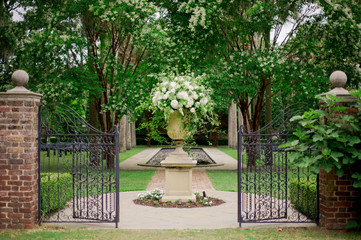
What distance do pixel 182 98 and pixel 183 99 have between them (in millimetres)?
38

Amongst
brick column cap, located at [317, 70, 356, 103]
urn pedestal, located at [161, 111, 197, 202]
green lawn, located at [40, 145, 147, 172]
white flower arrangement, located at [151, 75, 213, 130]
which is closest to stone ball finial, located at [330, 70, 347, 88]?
brick column cap, located at [317, 70, 356, 103]

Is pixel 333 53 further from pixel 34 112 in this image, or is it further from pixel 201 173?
pixel 34 112

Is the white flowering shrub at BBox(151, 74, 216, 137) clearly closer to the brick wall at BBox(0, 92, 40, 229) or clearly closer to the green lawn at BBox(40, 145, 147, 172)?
the green lawn at BBox(40, 145, 147, 172)

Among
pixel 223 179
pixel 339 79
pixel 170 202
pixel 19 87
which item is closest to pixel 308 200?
pixel 339 79

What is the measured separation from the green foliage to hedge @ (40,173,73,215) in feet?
13.5

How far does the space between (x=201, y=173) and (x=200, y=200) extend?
6.99 metres

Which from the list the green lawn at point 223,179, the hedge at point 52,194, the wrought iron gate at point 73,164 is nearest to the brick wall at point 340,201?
the wrought iron gate at point 73,164

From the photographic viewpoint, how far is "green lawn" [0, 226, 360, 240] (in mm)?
6164

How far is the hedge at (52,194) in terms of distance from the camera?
23.8 ft

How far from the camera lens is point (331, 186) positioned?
21.2 ft

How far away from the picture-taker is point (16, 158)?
6.58 meters

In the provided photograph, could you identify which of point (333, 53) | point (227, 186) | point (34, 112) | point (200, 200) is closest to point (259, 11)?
point (333, 53)

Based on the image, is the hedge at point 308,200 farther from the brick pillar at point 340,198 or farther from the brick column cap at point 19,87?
the brick column cap at point 19,87

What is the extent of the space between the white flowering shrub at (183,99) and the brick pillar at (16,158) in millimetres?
2832
